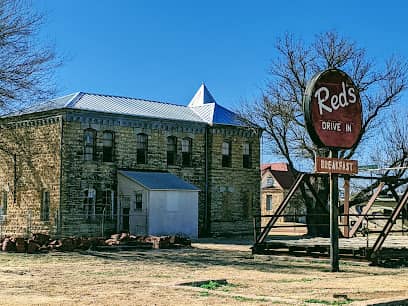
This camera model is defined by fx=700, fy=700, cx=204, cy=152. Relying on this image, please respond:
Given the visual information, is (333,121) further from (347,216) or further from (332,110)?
(347,216)

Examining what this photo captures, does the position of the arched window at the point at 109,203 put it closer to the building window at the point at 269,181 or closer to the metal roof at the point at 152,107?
the metal roof at the point at 152,107

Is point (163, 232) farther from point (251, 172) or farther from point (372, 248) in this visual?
point (372, 248)

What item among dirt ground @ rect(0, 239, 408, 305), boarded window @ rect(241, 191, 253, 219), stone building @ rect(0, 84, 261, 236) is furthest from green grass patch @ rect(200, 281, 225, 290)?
boarded window @ rect(241, 191, 253, 219)

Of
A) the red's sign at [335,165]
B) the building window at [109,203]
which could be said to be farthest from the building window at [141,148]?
the red's sign at [335,165]

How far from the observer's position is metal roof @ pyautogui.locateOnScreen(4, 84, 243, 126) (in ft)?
123

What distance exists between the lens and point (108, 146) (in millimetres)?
37594

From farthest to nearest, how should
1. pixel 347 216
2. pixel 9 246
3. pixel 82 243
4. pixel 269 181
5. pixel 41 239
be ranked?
pixel 269 181, pixel 41 239, pixel 82 243, pixel 9 246, pixel 347 216

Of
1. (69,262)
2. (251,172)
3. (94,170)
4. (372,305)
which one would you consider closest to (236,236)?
(251,172)

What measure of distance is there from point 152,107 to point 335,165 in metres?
24.7

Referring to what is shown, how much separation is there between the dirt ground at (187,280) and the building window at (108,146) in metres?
13.5

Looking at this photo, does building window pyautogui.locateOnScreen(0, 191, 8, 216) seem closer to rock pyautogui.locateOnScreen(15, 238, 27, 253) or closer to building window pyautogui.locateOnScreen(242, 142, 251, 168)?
building window pyautogui.locateOnScreen(242, 142, 251, 168)

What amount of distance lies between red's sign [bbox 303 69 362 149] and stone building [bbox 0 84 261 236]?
1878 cm

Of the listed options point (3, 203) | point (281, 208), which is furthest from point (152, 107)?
point (281, 208)

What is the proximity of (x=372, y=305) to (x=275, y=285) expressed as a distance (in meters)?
4.37
